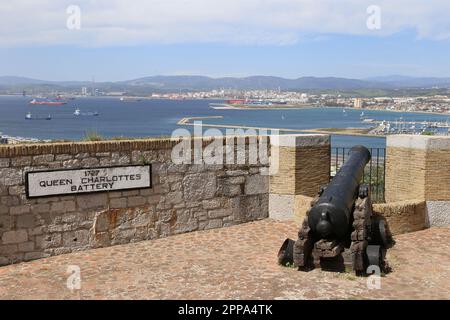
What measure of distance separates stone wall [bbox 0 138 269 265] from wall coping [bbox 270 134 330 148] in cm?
54

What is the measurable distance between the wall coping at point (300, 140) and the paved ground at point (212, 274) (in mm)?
1771

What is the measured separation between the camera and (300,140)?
29.8 feet

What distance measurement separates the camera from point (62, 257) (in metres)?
7.23

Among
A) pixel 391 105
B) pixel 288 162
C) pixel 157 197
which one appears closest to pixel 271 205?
pixel 288 162

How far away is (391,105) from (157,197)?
140 m

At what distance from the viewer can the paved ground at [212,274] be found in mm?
5727

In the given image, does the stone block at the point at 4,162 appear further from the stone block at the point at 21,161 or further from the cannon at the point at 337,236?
the cannon at the point at 337,236

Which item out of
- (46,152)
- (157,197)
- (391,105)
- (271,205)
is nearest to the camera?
(46,152)

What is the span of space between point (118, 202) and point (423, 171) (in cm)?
510

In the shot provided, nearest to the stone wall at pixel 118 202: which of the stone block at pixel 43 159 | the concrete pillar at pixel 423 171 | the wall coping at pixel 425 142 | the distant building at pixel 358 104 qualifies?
the stone block at pixel 43 159

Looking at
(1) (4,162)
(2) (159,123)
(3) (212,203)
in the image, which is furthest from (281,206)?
(2) (159,123)

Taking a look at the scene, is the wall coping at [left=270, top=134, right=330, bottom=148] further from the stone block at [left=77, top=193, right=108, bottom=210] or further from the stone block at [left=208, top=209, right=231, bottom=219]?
the stone block at [left=77, top=193, right=108, bottom=210]

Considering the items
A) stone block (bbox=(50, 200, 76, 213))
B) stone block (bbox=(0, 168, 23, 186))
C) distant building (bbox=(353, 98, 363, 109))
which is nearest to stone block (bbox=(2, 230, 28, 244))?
stone block (bbox=(50, 200, 76, 213))
